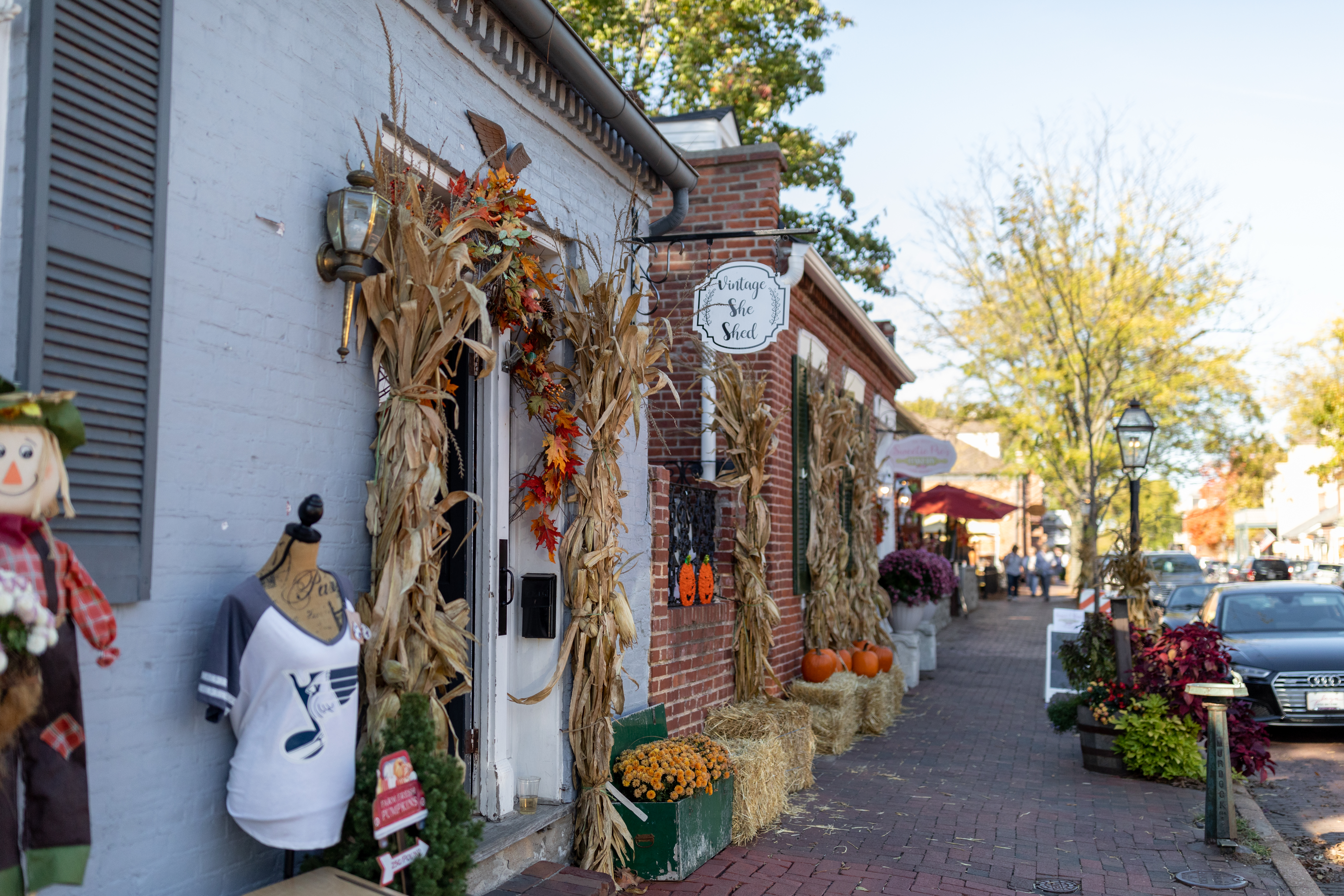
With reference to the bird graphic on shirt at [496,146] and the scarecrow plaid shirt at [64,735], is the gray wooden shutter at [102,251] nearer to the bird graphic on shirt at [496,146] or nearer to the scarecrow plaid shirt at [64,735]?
the scarecrow plaid shirt at [64,735]

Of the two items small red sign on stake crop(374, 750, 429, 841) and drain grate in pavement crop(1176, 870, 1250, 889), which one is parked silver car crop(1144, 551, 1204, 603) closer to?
drain grate in pavement crop(1176, 870, 1250, 889)

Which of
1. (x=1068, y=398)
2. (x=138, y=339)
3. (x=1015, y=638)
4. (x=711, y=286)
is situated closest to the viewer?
(x=138, y=339)

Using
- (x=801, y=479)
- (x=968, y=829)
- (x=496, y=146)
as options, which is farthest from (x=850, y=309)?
(x=496, y=146)

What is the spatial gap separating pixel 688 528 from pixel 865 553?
4549 mm

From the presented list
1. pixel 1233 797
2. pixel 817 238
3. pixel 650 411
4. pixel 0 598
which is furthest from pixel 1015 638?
pixel 0 598

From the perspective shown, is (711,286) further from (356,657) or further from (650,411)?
(356,657)

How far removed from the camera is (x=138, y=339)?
9.48 feet

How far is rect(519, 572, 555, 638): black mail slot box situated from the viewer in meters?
5.16

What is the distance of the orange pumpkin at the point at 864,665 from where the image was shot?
10148mm

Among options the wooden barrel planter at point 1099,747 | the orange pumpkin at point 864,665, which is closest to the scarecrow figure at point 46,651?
the wooden barrel planter at point 1099,747

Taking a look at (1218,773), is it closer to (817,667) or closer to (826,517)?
(817,667)

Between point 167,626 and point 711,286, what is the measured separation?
5.02 metres

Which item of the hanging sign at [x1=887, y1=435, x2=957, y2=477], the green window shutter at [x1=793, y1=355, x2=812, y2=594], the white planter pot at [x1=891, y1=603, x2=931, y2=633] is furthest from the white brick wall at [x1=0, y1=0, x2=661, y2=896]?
the hanging sign at [x1=887, y1=435, x2=957, y2=477]

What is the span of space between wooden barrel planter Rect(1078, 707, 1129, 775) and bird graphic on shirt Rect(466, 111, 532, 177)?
616 centimetres
